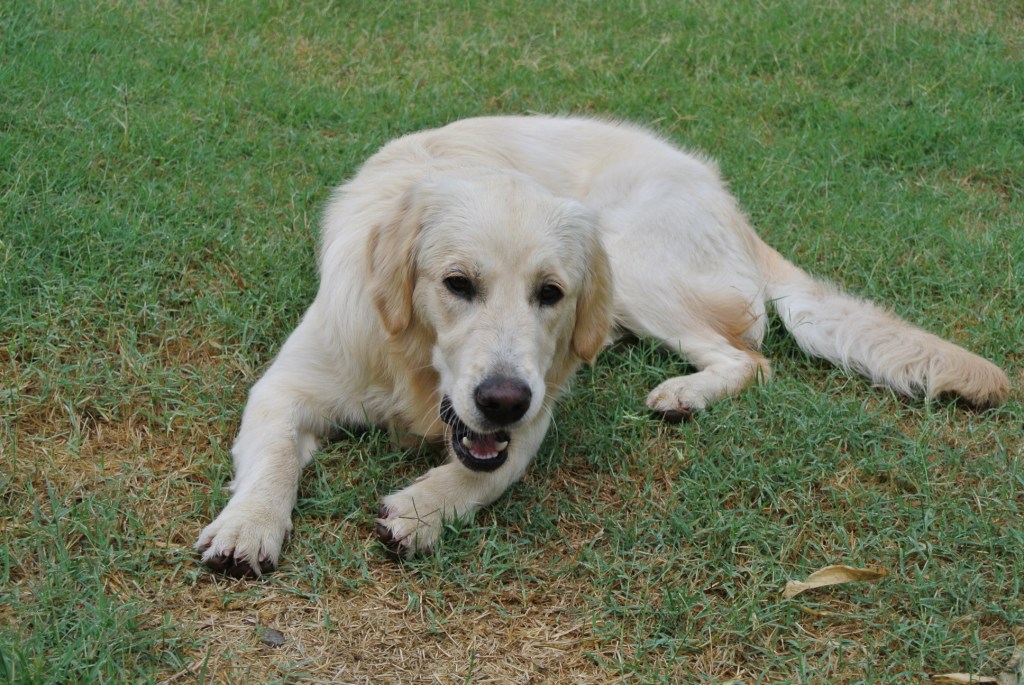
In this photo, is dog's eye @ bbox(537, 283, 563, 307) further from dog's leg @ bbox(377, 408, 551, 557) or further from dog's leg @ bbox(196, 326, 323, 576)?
dog's leg @ bbox(196, 326, 323, 576)

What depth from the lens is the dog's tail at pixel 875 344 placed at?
4.05 metres

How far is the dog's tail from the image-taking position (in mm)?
4055

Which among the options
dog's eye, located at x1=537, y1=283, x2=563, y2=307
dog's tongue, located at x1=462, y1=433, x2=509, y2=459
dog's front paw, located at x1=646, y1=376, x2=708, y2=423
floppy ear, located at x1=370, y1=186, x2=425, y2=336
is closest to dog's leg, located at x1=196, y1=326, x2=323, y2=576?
floppy ear, located at x1=370, y1=186, x2=425, y2=336

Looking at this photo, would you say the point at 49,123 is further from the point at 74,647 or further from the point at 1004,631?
the point at 1004,631

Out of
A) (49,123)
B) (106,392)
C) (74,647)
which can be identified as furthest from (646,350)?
(49,123)

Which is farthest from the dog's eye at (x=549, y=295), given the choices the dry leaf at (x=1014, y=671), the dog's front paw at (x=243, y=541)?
the dry leaf at (x=1014, y=671)

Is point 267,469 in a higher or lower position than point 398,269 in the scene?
lower

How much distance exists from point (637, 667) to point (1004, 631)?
1.12m

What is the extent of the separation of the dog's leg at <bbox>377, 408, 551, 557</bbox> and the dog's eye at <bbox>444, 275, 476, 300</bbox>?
52cm

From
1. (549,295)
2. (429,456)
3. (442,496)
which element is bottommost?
(429,456)

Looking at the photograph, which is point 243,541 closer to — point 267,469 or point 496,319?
A: point 267,469

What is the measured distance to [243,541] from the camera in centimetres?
299

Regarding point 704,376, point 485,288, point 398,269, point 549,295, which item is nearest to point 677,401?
point 704,376

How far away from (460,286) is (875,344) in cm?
195
